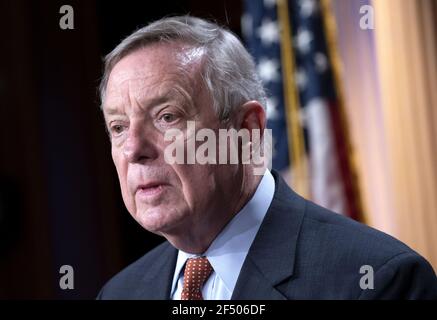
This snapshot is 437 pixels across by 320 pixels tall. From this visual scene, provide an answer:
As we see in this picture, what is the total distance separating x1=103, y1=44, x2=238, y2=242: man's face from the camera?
4.46 ft

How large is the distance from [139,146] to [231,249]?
1.05 feet

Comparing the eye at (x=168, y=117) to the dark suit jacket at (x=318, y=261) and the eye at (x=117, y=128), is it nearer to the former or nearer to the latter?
the eye at (x=117, y=128)

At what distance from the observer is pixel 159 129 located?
54.6 inches

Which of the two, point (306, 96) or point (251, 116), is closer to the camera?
point (251, 116)

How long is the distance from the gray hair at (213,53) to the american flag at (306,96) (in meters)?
1.28

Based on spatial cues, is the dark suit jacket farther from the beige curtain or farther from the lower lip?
the beige curtain

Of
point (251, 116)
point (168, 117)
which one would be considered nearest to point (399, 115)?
point (251, 116)

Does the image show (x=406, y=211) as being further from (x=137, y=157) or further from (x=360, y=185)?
(x=137, y=157)

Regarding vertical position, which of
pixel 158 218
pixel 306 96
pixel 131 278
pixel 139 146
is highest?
pixel 306 96

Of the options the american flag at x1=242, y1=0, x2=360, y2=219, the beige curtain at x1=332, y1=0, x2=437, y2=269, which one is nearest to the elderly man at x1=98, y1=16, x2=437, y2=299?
the beige curtain at x1=332, y1=0, x2=437, y2=269

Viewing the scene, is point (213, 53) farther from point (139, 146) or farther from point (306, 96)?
point (306, 96)

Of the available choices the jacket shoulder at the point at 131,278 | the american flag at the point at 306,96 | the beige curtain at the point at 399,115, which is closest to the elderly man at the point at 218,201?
the jacket shoulder at the point at 131,278
